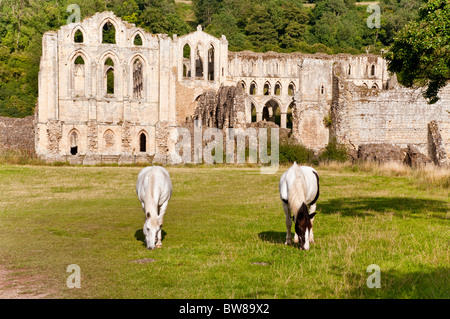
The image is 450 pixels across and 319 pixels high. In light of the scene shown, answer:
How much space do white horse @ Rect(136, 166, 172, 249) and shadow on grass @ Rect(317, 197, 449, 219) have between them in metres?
5.90

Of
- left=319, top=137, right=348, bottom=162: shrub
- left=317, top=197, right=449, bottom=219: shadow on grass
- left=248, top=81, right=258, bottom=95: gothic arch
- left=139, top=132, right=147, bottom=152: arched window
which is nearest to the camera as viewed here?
left=317, top=197, right=449, bottom=219: shadow on grass

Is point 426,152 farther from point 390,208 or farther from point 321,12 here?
point 321,12

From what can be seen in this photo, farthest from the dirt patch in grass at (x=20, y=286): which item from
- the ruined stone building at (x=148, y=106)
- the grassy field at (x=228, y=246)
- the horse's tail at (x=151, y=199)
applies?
the ruined stone building at (x=148, y=106)

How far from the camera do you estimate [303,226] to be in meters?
9.49

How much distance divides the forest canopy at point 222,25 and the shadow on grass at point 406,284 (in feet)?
202

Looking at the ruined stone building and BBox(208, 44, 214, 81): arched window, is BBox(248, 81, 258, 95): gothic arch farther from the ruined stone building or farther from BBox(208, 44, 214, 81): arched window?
the ruined stone building

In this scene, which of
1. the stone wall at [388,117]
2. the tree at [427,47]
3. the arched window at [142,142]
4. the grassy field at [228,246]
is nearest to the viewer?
the grassy field at [228,246]

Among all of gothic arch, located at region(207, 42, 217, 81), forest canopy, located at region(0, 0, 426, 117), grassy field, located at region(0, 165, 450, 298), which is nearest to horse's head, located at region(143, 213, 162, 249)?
grassy field, located at region(0, 165, 450, 298)

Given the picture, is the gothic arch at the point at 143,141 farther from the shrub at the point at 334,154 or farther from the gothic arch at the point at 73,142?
the shrub at the point at 334,154

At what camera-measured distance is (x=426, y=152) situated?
40.5 metres

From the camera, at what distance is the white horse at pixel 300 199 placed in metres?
9.52

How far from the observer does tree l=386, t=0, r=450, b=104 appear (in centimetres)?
1314

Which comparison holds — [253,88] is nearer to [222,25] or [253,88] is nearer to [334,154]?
[222,25]

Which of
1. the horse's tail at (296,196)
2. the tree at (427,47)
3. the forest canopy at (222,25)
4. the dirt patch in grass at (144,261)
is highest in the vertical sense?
the forest canopy at (222,25)
